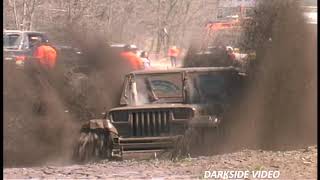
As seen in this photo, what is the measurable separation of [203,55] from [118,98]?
2449mm

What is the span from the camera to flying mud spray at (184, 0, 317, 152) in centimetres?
846

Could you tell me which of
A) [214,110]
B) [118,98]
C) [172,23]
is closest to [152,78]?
[118,98]

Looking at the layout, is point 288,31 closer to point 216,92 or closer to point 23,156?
point 216,92

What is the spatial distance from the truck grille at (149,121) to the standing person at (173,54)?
9.57 ft

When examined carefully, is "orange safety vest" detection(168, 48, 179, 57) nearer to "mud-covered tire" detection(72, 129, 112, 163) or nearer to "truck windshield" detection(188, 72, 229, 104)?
"truck windshield" detection(188, 72, 229, 104)

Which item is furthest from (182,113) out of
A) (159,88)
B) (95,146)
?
(95,146)

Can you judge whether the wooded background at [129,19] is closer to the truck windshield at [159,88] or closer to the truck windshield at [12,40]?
the truck windshield at [12,40]

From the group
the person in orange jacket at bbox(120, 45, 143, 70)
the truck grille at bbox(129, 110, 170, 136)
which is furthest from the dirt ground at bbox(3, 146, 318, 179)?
the person in orange jacket at bbox(120, 45, 143, 70)

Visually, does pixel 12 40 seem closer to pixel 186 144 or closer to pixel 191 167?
pixel 186 144

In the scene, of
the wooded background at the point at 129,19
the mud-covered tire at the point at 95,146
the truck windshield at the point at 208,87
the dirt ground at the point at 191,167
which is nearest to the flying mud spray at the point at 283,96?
the truck windshield at the point at 208,87

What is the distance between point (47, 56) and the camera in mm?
9531

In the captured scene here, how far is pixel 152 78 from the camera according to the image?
8.85m

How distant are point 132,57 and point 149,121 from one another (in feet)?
6.63

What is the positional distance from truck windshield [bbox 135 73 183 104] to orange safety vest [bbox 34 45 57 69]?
139 centimetres
